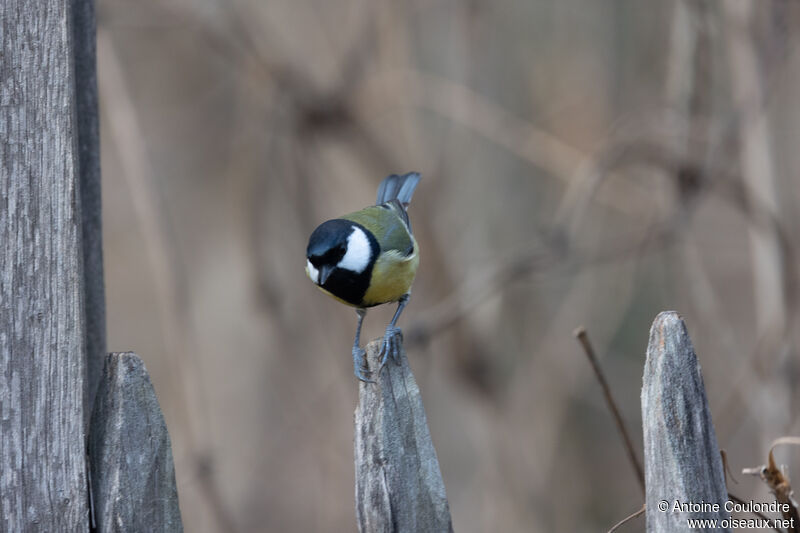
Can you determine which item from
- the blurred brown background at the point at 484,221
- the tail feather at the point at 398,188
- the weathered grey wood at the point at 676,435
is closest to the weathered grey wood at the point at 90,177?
the weathered grey wood at the point at 676,435

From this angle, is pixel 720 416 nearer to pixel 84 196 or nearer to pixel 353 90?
pixel 353 90

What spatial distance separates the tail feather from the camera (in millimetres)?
2904

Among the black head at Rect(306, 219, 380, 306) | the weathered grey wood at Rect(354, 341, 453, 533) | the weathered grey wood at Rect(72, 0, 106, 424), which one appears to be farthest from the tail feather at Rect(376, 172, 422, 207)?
the weathered grey wood at Rect(354, 341, 453, 533)

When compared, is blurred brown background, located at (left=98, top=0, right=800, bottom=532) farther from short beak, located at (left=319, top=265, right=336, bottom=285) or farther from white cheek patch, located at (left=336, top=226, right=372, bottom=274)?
short beak, located at (left=319, top=265, right=336, bottom=285)

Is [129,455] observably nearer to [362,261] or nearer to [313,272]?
[313,272]

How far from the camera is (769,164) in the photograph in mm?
2691

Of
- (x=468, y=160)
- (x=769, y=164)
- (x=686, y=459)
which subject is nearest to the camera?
(x=686, y=459)

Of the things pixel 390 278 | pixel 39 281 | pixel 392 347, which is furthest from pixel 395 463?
pixel 390 278

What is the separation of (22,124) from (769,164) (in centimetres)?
230

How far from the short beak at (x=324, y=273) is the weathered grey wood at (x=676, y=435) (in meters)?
0.92

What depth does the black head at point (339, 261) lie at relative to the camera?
1984mm

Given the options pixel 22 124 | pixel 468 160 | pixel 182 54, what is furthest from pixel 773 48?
pixel 182 54

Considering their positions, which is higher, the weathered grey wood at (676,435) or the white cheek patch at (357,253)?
the white cheek patch at (357,253)

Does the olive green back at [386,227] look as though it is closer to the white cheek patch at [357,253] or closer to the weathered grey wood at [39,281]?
the white cheek patch at [357,253]
